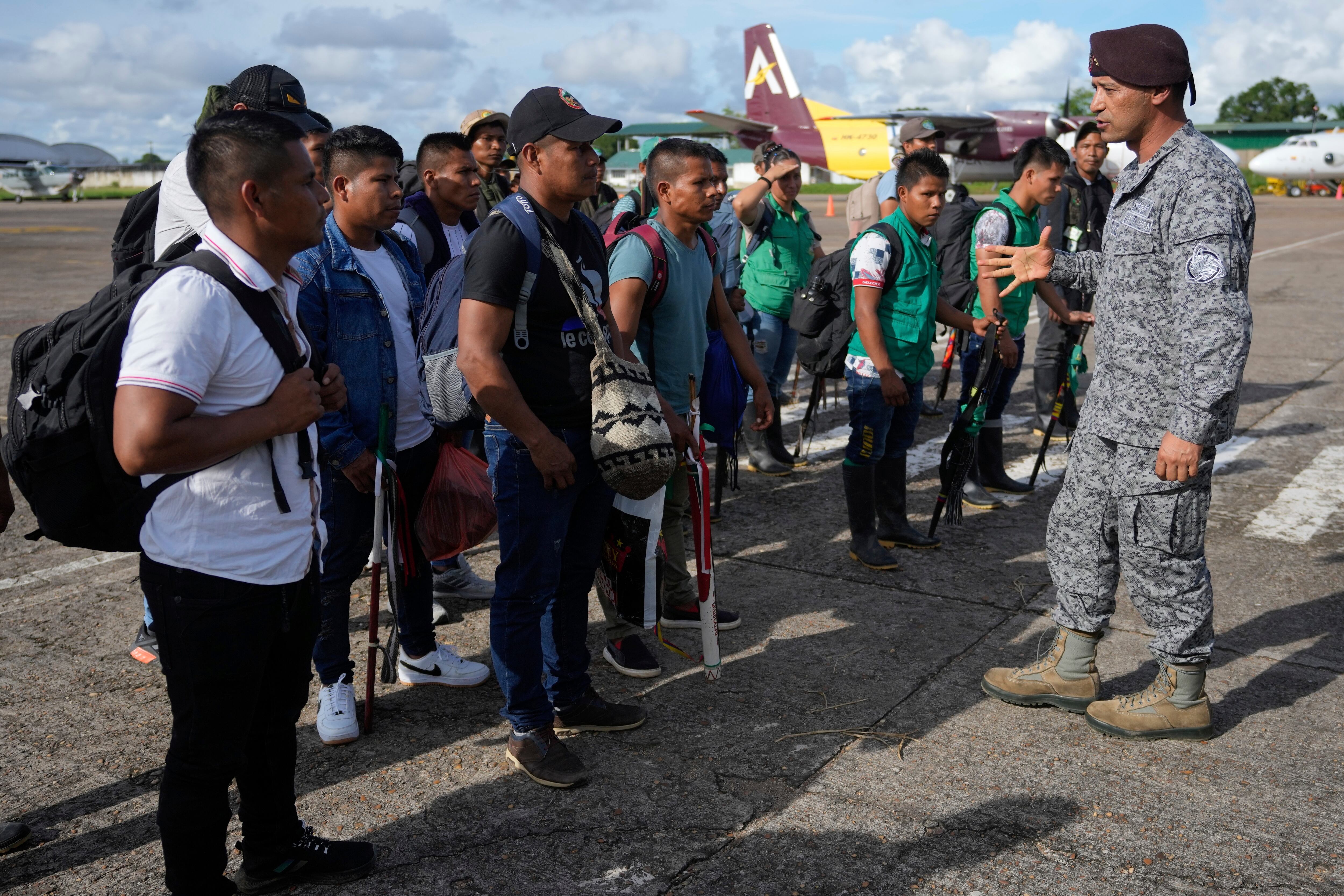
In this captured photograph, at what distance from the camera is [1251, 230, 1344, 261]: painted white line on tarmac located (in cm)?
2133

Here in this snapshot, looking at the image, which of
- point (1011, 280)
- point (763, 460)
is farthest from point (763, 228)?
point (1011, 280)

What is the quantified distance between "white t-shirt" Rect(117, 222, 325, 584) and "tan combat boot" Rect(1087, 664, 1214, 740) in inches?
112

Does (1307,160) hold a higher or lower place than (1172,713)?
higher

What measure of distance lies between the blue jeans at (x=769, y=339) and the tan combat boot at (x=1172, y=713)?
155 inches

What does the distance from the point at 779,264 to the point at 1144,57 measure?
12.9ft

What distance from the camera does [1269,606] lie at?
475 cm

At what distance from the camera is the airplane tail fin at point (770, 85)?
4459cm

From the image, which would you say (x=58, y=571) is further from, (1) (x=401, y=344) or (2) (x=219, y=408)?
(2) (x=219, y=408)

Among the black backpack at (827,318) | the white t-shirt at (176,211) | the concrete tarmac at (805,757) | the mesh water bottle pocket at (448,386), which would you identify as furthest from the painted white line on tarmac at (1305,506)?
the white t-shirt at (176,211)

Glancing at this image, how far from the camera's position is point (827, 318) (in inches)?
231

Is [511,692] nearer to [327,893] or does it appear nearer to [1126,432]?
[327,893]

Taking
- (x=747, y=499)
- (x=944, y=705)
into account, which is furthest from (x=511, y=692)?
(x=747, y=499)

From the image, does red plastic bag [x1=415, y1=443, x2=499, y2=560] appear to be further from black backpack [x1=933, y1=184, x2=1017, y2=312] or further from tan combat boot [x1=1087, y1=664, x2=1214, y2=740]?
black backpack [x1=933, y1=184, x2=1017, y2=312]

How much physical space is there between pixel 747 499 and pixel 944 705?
2774 mm
